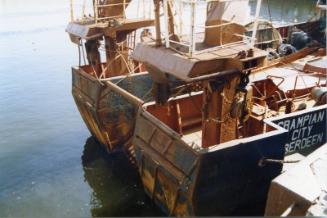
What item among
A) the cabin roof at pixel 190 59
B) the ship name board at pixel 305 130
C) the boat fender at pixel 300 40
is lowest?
the ship name board at pixel 305 130

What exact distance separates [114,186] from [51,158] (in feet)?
10.1

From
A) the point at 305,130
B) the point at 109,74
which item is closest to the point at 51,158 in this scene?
the point at 109,74

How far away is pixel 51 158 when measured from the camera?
505 inches

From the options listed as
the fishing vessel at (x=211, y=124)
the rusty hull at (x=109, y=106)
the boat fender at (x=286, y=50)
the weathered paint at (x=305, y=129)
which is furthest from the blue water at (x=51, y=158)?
the boat fender at (x=286, y=50)

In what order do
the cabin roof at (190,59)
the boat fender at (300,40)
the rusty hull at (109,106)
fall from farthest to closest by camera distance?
the boat fender at (300,40), the rusty hull at (109,106), the cabin roof at (190,59)

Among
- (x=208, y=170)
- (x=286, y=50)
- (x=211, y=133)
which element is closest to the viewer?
(x=208, y=170)

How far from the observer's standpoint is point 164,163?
814cm

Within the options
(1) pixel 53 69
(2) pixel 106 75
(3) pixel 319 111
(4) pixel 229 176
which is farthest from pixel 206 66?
(1) pixel 53 69

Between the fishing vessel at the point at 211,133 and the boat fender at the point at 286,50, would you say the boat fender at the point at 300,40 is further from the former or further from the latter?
the fishing vessel at the point at 211,133

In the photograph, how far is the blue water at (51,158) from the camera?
33.7 ft

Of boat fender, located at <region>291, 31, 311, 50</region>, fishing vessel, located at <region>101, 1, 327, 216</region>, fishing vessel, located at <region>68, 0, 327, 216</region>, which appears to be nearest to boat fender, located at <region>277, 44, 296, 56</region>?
boat fender, located at <region>291, 31, 311, 50</region>

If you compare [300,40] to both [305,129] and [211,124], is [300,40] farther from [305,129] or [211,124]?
[211,124]

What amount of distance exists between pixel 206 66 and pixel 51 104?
13213 mm

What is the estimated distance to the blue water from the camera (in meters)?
10.3
